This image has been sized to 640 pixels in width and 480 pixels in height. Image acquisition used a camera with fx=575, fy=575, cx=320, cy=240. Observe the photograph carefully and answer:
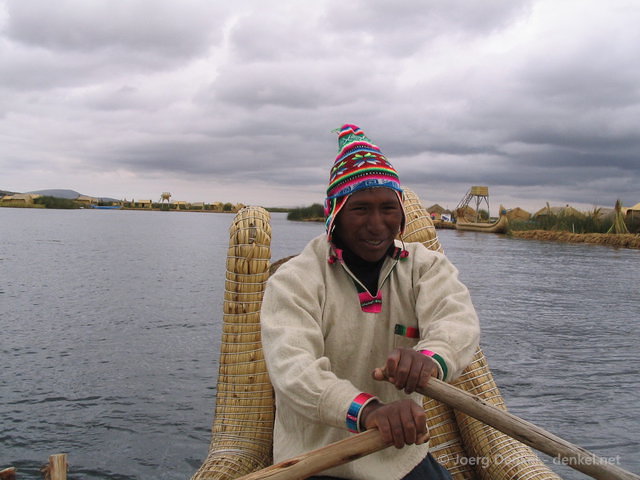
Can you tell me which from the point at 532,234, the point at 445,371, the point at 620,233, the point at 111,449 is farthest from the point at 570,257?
the point at 445,371

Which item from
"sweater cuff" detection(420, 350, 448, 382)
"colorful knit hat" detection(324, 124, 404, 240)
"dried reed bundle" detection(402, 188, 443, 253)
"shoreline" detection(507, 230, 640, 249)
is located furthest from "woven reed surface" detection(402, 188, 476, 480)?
"shoreline" detection(507, 230, 640, 249)

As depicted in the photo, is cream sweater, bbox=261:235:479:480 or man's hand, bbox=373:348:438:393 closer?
man's hand, bbox=373:348:438:393

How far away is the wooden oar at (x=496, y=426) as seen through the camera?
1655mm

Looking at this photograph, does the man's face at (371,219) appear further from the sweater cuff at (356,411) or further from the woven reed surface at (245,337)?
the woven reed surface at (245,337)

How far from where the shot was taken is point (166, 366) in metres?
7.46

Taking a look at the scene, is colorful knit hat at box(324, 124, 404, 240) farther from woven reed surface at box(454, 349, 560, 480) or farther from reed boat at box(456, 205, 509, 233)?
reed boat at box(456, 205, 509, 233)

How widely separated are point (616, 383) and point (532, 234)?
41.6 metres

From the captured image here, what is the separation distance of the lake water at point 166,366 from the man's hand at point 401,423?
10.8 feet

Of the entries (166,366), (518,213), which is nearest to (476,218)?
(518,213)

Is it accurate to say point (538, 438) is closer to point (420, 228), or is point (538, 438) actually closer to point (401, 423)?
point (401, 423)

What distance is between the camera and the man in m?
2.09

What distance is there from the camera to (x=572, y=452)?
64.3 inches

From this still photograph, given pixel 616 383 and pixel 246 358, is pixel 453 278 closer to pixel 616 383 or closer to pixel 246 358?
pixel 246 358

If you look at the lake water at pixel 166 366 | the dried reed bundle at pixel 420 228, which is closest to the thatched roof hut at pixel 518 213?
the lake water at pixel 166 366
